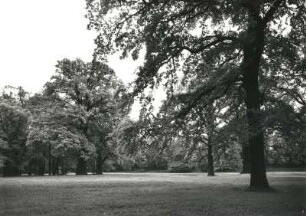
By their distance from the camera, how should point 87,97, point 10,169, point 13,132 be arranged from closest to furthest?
point 87,97
point 13,132
point 10,169

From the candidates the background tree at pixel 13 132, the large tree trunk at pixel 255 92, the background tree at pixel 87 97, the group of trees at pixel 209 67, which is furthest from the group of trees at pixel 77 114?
the large tree trunk at pixel 255 92

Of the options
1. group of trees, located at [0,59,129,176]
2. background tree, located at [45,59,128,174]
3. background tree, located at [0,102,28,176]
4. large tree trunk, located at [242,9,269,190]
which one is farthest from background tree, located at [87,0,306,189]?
background tree, located at [0,102,28,176]

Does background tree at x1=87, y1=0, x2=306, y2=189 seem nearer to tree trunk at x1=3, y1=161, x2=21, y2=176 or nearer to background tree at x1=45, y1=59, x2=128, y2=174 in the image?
background tree at x1=45, y1=59, x2=128, y2=174

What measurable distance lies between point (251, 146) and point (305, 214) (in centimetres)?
1084

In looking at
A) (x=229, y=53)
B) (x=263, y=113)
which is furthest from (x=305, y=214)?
(x=229, y=53)

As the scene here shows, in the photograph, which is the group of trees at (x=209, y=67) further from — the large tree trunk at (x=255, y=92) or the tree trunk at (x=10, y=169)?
the tree trunk at (x=10, y=169)

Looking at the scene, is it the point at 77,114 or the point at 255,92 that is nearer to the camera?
the point at 255,92

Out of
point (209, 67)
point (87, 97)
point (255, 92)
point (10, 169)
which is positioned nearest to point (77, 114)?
point (87, 97)

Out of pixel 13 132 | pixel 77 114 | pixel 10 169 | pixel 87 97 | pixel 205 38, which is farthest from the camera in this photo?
pixel 10 169

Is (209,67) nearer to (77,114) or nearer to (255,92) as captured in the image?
(255,92)

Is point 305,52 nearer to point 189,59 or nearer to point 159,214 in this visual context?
point 189,59

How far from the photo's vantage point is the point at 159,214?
37.5 ft

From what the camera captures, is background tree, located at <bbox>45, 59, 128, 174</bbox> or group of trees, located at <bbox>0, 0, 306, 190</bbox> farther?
background tree, located at <bbox>45, 59, 128, 174</bbox>

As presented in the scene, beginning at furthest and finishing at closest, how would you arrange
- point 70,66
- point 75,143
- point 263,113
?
point 70,66
point 75,143
point 263,113
